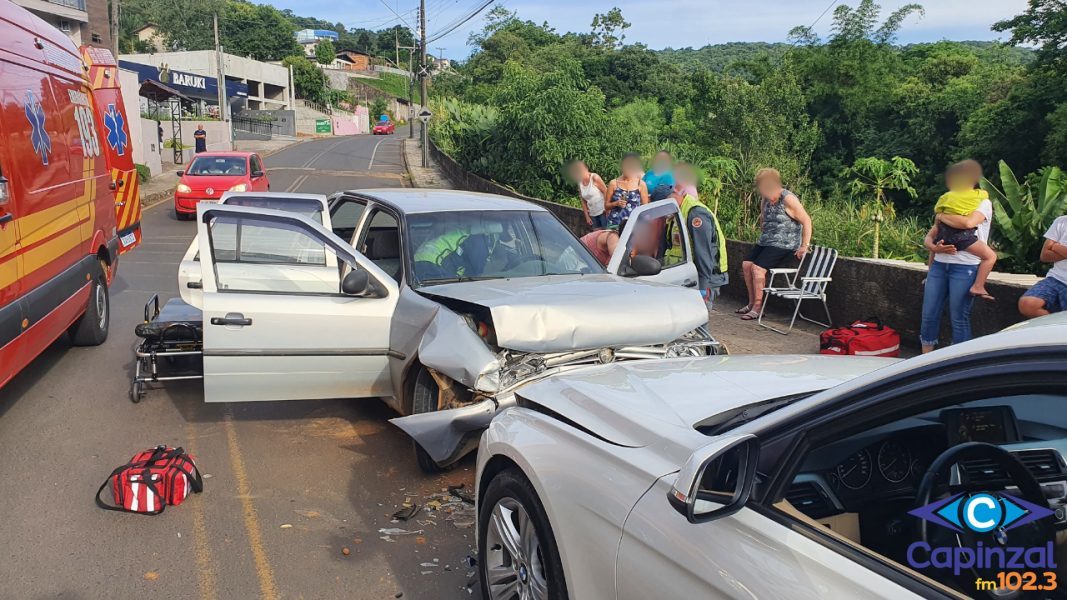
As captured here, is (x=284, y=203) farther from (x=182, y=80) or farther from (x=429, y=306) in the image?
(x=182, y=80)

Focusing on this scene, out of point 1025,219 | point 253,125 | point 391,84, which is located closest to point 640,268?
point 1025,219

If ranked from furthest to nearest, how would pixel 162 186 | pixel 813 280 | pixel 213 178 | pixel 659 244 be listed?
pixel 162 186, pixel 213 178, pixel 813 280, pixel 659 244

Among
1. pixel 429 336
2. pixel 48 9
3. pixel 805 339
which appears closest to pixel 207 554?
pixel 429 336

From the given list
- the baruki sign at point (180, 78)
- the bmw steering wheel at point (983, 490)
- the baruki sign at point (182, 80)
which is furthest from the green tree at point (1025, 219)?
the baruki sign at point (180, 78)

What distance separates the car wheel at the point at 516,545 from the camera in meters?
2.86

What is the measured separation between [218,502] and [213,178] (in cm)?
1709

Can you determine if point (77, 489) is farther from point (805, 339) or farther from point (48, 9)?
point (48, 9)

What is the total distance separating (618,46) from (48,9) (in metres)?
42.8

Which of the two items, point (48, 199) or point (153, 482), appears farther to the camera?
point (48, 199)

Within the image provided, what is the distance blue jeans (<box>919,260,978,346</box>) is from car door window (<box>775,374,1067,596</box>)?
4960 millimetres

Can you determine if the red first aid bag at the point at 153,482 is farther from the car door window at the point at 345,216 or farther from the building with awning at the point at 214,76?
the building with awning at the point at 214,76

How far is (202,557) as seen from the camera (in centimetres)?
411

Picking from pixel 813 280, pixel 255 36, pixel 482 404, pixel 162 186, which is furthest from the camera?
pixel 255 36

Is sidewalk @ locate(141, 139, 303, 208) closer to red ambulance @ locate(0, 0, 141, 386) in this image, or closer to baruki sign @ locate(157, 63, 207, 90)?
baruki sign @ locate(157, 63, 207, 90)
